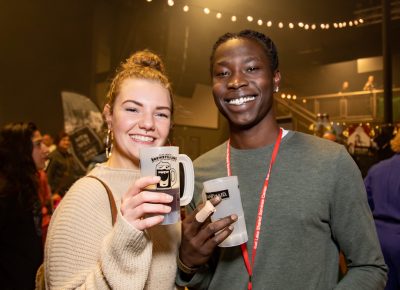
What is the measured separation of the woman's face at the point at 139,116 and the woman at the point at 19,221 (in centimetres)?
167

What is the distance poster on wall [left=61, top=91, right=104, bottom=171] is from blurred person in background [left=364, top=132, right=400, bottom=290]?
4475mm

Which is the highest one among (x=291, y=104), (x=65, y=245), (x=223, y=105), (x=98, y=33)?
(x=98, y=33)

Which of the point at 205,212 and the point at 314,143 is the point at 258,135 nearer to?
the point at 314,143

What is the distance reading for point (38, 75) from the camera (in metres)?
5.89

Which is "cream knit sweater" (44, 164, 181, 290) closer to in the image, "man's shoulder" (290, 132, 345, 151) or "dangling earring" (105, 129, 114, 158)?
"dangling earring" (105, 129, 114, 158)

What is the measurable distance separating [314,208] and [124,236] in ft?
2.09

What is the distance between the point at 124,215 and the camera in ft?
3.10

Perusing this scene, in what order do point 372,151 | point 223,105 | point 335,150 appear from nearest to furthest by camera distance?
1. point 335,150
2. point 223,105
3. point 372,151

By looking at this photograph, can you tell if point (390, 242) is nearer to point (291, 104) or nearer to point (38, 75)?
point (38, 75)

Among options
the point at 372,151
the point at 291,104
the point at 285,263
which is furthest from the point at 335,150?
the point at 291,104

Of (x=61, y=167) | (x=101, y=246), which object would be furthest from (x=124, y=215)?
(x=61, y=167)

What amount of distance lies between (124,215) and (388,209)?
2.12 meters

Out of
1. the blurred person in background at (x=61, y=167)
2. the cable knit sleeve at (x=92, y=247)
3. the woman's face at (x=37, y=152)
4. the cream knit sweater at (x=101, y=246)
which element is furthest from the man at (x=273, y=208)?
the blurred person in background at (x=61, y=167)

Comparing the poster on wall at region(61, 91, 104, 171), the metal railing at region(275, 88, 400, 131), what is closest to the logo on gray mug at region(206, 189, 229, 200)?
the poster on wall at region(61, 91, 104, 171)
